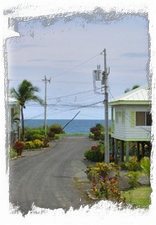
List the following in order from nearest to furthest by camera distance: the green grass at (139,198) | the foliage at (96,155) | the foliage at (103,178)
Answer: the green grass at (139,198) < the foliage at (103,178) < the foliage at (96,155)

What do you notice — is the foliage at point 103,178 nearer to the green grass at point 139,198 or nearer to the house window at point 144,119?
the green grass at point 139,198

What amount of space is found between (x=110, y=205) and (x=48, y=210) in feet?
2.38

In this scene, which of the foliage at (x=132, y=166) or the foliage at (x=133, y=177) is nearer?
the foliage at (x=133, y=177)

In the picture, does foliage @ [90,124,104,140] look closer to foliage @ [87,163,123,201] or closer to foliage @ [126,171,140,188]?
foliage @ [87,163,123,201]

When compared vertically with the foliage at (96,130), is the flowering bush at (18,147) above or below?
below

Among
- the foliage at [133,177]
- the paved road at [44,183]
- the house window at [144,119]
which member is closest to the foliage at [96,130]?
the paved road at [44,183]

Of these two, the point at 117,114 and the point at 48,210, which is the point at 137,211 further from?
the point at 117,114

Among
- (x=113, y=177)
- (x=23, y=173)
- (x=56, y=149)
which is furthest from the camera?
(x=56, y=149)

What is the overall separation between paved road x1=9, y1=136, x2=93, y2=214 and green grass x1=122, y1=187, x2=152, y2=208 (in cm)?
61

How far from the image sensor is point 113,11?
547cm

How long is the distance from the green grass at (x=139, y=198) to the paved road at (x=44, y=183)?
615mm

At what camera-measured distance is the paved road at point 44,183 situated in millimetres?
6238

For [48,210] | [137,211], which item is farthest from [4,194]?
[137,211]

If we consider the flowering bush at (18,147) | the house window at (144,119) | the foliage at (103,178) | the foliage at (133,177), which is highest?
the house window at (144,119)
